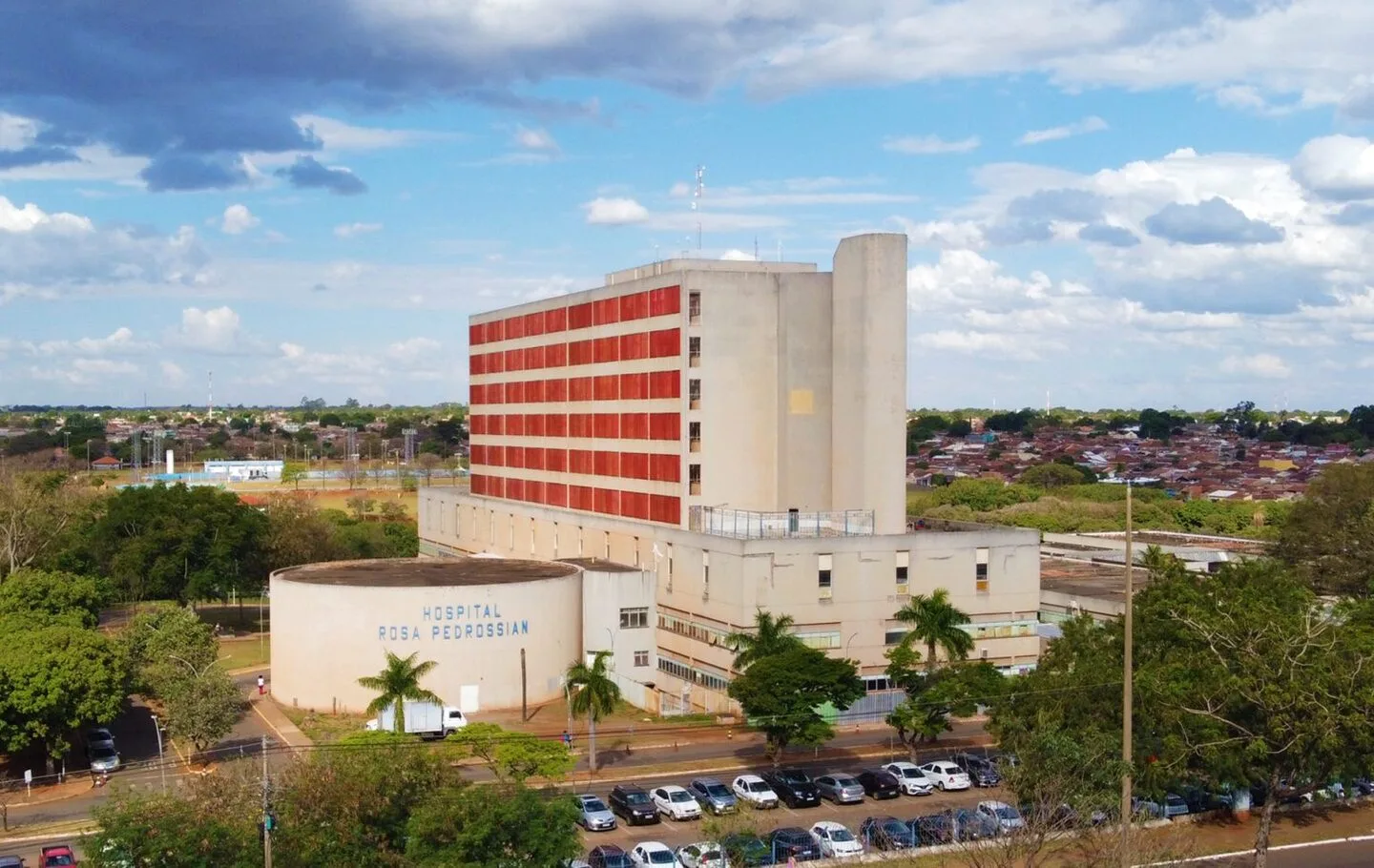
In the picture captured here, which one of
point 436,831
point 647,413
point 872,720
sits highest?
point 647,413

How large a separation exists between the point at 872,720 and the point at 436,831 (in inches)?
1466

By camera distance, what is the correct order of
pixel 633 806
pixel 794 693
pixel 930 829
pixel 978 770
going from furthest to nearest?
pixel 794 693 < pixel 978 770 < pixel 633 806 < pixel 930 829

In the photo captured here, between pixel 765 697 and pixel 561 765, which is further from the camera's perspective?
pixel 765 697

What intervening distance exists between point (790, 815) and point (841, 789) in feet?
9.12

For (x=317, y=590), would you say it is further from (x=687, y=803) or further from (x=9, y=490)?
(x=9, y=490)

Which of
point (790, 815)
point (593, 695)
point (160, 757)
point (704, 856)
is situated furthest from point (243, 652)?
point (704, 856)

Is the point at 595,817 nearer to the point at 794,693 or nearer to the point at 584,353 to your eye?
the point at 794,693

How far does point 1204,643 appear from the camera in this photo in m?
49.7

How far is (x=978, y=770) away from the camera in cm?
5722

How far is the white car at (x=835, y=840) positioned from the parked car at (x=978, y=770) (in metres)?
11.1

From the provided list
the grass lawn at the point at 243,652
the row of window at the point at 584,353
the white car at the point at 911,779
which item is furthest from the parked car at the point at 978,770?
the grass lawn at the point at 243,652

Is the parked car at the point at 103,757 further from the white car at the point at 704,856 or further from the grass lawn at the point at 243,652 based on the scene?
the white car at the point at 704,856

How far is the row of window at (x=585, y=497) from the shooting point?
82.1 m

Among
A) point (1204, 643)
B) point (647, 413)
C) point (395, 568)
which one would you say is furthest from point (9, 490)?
point (1204, 643)
